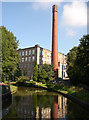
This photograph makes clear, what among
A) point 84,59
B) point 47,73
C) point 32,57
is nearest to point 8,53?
point 84,59

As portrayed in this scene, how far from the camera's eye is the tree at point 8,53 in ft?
79.9

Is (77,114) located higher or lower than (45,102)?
higher

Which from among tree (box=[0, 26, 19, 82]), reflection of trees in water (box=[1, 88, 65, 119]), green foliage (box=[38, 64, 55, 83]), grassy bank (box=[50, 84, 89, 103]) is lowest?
reflection of trees in water (box=[1, 88, 65, 119])

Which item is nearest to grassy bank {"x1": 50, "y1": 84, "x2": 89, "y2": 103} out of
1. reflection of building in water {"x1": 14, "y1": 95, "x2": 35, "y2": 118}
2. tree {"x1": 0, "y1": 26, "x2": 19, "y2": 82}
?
reflection of building in water {"x1": 14, "y1": 95, "x2": 35, "y2": 118}

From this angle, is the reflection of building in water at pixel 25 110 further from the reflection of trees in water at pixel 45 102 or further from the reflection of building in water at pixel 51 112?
the reflection of trees in water at pixel 45 102

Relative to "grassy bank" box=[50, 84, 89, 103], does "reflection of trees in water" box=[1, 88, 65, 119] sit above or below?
below

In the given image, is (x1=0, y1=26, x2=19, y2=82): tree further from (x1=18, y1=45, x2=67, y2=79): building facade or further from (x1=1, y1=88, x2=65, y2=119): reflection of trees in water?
(x1=18, y1=45, x2=67, y2=79): building facade

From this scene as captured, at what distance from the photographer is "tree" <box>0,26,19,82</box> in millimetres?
24359

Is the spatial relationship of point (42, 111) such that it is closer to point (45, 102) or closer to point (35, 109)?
point (35, 109)

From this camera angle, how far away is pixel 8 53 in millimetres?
25297

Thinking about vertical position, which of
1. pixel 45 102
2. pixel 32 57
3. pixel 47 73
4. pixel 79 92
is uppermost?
pixel 32 57

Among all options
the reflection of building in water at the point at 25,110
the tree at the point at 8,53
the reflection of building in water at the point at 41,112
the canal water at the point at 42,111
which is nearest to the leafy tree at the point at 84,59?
the canal water at the point at 42,111

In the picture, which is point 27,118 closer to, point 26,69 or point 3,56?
point 3,56

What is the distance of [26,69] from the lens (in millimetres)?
73062
